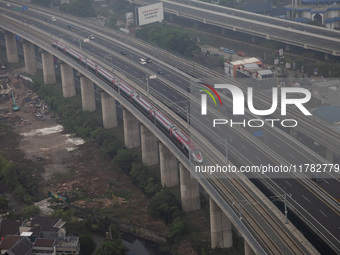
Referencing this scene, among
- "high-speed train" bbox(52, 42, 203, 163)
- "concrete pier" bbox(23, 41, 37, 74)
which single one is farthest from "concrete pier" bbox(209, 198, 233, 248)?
"concrete pier" bbox(23, 41, 37, 74)

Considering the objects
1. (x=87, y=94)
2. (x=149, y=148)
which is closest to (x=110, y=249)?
(x=149, y=148)

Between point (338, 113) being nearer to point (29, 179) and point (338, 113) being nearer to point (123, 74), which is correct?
point (123, 74)


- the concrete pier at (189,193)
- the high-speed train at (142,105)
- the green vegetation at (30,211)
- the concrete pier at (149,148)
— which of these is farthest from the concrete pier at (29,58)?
the concrete pier at (189,193)

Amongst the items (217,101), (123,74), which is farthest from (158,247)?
(123,74)

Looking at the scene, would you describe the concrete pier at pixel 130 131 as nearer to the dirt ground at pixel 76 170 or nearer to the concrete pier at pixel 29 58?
the dirt ground at pixel 76 170

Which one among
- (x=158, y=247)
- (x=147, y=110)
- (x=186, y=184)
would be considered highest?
(x=147, y=110)

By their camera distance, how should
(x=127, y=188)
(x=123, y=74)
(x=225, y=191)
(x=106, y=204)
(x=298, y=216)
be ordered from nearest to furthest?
(x=298, y=216)
(x=225, y=191)
(x=106, y=204)
(x=127, y=188)
(x=123, y=74)

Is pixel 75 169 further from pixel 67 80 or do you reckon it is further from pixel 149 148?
pixel 67 80
